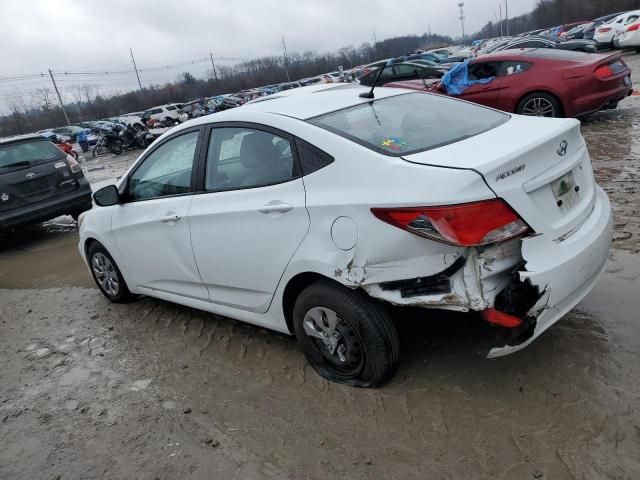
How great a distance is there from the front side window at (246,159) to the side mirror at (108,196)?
113cm

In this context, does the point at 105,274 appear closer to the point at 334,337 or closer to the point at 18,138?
the point at 334,337

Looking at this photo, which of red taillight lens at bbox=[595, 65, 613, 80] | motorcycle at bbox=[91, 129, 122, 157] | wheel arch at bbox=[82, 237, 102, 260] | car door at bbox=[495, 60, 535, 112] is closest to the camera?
wheel arch at bbox=[82, 237, 102, 260]

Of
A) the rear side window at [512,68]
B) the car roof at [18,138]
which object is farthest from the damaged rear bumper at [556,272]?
the car roof at [18,138]

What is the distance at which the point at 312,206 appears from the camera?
8.96 feet

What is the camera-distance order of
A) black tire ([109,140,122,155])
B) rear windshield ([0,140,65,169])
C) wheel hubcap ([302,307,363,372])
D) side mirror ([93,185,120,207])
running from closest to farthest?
wheel hubcap ([302,307,363,372]) → side mirror ([93,185,120,207]) → rear windshield ([0,140,65,169]) → black tire ([109,140,122,155])

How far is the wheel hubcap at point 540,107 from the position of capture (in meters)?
8.69

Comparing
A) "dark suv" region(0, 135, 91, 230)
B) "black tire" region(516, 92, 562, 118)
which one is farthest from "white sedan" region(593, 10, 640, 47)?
"dark suv" region(0, 135, 91, 230)

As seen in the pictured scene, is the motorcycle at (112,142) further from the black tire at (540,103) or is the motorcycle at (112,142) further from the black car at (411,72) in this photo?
the black tire at (540,103)

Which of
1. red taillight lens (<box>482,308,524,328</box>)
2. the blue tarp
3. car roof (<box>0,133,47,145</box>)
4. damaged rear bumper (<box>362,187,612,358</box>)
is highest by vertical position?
car roof (<box>0,133,47,145</box>)

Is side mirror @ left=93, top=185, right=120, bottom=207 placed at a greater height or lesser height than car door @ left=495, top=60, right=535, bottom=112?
greater

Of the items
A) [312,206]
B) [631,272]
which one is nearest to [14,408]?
[312,206]

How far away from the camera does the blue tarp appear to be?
32.2 ft

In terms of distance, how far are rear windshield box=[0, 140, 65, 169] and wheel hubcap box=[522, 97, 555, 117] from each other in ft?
25.6

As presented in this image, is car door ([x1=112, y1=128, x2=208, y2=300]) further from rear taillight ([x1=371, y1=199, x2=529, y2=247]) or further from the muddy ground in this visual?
rear taillight ([x1=371, y1=199, x2=529, y2=247])
